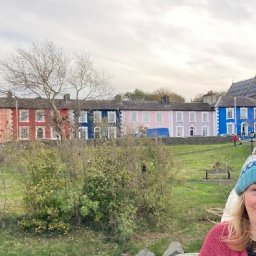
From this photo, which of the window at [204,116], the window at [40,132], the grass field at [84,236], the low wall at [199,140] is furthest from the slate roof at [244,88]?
the grass field at [84,236]

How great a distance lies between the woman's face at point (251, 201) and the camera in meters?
2.01

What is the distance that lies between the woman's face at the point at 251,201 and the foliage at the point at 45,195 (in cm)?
671

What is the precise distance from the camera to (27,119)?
45281 millimetres

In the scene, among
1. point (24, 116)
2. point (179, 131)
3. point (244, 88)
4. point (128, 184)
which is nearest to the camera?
point (128, 184)

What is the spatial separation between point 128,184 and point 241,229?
650 centimetres

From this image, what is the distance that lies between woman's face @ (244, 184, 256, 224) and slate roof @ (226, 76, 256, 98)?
56970 mm

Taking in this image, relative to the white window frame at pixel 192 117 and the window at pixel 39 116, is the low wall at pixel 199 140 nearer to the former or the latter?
the white window frame at pixel 192 117

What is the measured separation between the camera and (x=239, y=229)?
1995 mm

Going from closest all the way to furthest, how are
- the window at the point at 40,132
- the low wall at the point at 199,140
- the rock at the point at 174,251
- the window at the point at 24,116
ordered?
the rock at the point at 174,251 < the low wall at the point at 199,140 < the window at the point at 24,116 < the window at the point at 40,132

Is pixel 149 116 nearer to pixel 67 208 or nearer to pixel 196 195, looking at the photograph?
pixel 196 195

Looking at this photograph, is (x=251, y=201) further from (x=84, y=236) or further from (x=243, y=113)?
(x=243, y=113)

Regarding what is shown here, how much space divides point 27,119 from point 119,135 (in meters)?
38.5

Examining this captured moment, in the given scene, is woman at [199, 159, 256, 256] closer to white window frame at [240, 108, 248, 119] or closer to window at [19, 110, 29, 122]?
window at [19, 110, 29, 122]

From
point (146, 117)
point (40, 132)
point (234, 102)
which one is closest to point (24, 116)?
point (40, 132)
